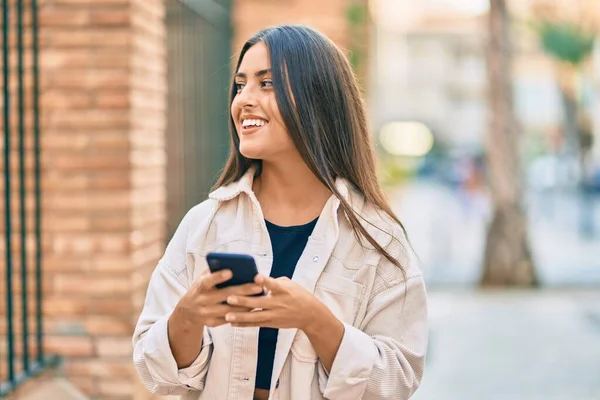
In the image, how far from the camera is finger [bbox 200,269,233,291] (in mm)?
1942

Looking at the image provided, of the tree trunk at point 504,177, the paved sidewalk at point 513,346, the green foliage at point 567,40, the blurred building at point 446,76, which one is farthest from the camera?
the blurred building at point 446,76

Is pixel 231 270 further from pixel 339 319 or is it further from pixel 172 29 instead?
pixel 172 29

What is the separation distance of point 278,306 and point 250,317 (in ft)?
0.21

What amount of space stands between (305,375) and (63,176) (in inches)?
95.2

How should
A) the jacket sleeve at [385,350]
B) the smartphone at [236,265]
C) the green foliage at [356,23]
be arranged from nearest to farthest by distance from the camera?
1. the smartphone at [236,265]
2. the jacket sleeve at [385,350]
3. the green foliage at [356,23]

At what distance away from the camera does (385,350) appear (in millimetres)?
2270

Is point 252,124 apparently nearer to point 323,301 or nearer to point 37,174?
point 323,301

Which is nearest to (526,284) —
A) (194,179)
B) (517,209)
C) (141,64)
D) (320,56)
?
(517,209)

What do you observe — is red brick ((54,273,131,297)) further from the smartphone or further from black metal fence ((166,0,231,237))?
the smartphone

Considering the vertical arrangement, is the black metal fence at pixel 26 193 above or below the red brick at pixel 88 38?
below

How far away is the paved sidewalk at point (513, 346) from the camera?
292 inches

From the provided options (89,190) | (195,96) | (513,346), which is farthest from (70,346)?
(513,346)

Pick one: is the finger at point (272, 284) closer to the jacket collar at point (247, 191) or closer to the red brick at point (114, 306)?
the jacket collar at point (247, 191)

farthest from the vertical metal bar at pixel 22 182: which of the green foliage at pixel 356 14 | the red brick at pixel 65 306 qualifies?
the green foliage at pixel 356 14
